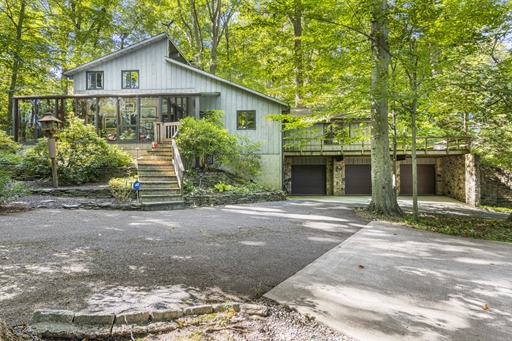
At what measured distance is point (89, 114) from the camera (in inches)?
634

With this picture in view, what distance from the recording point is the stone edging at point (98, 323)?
2.06 metres

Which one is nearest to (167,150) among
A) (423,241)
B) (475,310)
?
(423,241)

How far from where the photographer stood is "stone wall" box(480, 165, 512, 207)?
15914mm

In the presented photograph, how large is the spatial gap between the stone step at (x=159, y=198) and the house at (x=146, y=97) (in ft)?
22.7

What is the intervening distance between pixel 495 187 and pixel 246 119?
51.7 feet

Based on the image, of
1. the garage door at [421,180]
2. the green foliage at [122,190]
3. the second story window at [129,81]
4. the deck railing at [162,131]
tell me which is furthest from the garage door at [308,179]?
the green foliage at [122,190]

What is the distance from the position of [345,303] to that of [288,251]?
178 cm

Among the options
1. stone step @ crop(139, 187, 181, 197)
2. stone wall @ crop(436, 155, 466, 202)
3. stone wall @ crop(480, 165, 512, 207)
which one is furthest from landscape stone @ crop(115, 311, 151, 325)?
stone wall @ crop(480, 165, 512, 207)

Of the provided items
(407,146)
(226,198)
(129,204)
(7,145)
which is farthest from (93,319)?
(407,146)

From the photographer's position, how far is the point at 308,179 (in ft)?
61.7

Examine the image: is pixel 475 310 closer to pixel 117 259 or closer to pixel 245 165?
pixel 117 259

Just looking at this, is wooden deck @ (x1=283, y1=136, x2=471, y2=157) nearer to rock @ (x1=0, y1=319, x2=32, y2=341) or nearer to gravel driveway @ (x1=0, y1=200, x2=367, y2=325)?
gravel driveway @ (x1=0, y1=200, x2=367, y2=325)

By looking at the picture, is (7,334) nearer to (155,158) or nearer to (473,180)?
(155,158)

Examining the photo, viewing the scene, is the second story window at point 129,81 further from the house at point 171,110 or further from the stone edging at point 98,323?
the stone edging at point 98,323
